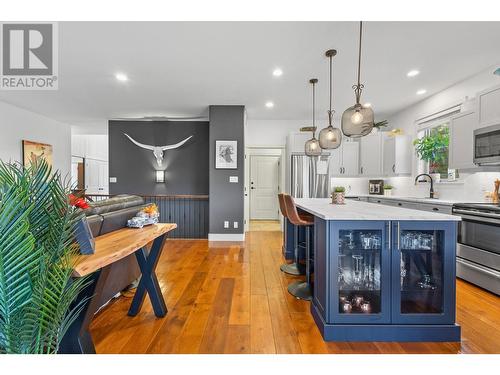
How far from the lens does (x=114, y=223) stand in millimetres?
2020

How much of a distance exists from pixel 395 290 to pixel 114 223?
2197 millimetres

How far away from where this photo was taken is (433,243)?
185cm

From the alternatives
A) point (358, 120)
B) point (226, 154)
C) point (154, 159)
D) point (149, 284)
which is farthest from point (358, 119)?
point (154, 159)

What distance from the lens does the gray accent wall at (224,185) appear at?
16.0ft

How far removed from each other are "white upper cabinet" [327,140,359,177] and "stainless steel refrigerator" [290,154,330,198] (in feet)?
0.67

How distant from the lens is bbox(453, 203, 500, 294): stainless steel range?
2.49 meters

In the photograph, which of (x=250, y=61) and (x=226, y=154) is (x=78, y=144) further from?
(x=250, y=61)

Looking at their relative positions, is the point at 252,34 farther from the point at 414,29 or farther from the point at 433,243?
the point at 433,243

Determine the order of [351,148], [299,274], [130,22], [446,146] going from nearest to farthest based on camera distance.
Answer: [130,22] → [299,274] → [446,146] → [351,148]

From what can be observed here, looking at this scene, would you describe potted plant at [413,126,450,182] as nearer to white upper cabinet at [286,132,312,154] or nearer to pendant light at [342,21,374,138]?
white upper cabinet at [286,132,312,154]

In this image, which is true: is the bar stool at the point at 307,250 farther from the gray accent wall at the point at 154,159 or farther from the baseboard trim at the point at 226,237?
the gray accent wall at the point at 154,159

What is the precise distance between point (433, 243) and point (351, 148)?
4.05 m
